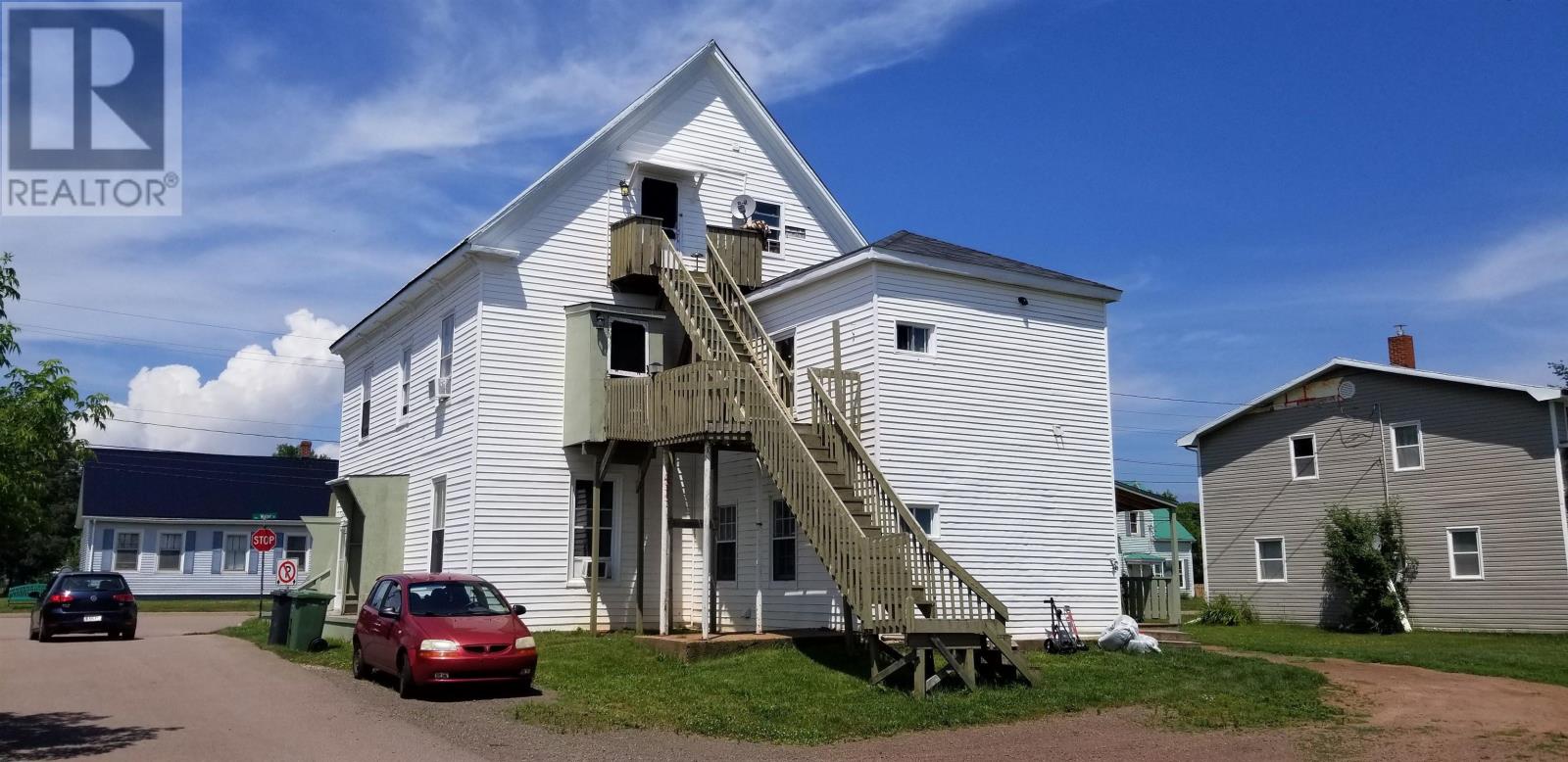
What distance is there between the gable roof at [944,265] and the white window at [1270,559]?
14241 mm

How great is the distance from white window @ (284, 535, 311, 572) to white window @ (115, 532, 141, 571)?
5463mm

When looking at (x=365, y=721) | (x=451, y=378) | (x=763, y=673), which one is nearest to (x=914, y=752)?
(x=763, y=673)

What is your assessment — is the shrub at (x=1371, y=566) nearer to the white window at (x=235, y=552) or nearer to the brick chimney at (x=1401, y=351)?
the brick chimney at (x=1401, y=351)

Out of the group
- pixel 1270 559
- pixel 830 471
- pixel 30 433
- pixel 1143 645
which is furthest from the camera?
pixel 1270 559

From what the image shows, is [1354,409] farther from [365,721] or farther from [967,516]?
[365,721]

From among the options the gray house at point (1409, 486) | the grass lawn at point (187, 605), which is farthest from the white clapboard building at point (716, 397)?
the grass lawn at point (187, 605)

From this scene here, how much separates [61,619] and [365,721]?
51.3 ft

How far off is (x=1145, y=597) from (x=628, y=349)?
1188 centimetres

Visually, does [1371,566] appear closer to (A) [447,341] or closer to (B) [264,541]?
(A) [447,341]

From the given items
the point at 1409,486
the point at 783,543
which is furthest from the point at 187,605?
the point at 1409,486

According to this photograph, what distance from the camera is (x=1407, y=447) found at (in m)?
29.7

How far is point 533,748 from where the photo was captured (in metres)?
10.8

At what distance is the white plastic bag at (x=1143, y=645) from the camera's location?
58.4ft

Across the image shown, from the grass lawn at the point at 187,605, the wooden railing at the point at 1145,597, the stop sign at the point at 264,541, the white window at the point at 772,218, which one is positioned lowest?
the grass lawn at the point at 187,605
